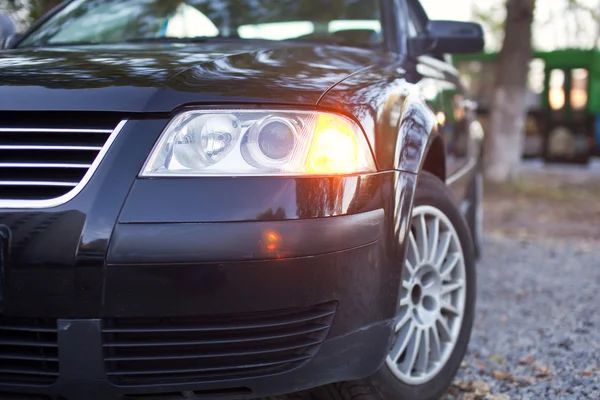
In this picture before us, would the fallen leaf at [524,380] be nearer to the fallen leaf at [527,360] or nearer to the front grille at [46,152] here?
the fallen leaf at [527,360]

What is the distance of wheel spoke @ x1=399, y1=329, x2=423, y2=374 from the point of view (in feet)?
7.58

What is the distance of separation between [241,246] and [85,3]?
231 centimetres

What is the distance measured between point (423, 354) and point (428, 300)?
201 millimetres

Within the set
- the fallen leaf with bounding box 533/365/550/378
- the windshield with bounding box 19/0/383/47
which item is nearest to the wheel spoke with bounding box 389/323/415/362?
the fallen leaf with bounding box 533/365/550/378

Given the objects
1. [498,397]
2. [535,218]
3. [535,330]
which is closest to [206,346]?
[498,397]

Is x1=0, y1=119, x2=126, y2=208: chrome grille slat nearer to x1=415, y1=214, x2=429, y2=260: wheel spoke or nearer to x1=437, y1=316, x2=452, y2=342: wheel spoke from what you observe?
x1=415, y1=214, x2=429, y2=260: wheel spoke

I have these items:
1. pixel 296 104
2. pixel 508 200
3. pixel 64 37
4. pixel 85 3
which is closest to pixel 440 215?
pixel 296 104

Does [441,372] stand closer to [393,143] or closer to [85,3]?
[393,143]

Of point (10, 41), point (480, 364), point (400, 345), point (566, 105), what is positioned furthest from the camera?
point (566, 105)

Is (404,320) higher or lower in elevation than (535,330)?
higher

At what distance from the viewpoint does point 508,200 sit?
9.45 meters

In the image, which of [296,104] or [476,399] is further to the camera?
[476,399]

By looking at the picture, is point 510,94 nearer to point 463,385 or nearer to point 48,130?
point 463,385

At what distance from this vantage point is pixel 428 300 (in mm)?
2477
